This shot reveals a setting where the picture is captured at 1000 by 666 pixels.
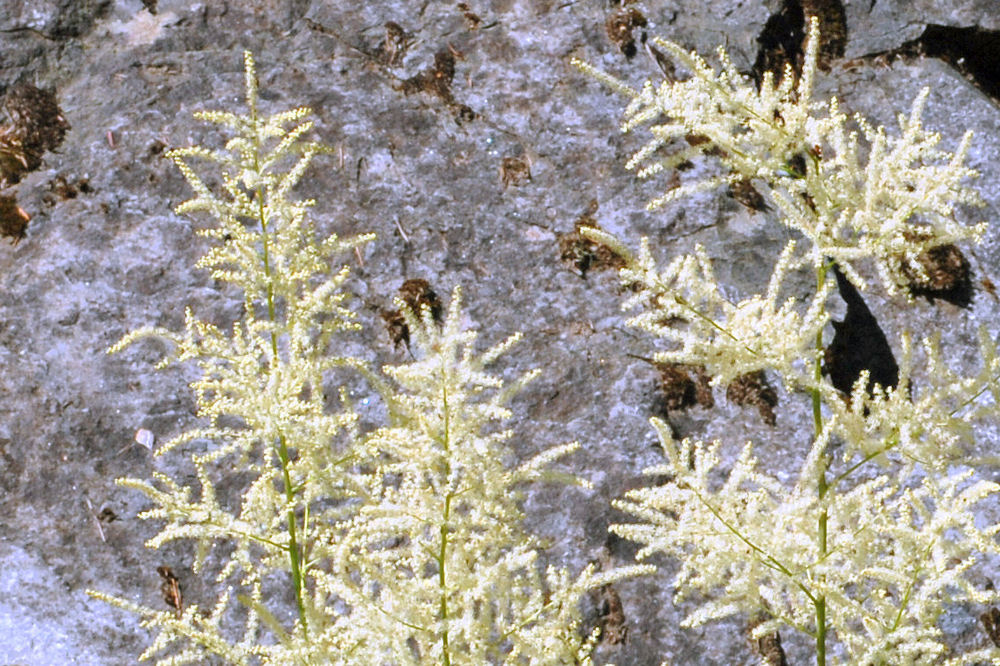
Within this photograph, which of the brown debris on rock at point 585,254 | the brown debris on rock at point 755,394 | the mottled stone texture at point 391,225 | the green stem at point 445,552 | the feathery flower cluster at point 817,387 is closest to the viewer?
the green stem at point 445,552

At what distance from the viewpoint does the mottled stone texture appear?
3312mm

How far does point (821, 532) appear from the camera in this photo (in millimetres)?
1913

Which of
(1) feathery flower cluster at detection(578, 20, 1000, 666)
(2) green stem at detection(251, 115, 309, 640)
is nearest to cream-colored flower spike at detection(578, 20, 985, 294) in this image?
(1) feathery flower cluster at detection(578, 20, 1000, 666)

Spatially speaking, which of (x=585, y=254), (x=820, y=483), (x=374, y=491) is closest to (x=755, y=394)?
(x=585, y=254)

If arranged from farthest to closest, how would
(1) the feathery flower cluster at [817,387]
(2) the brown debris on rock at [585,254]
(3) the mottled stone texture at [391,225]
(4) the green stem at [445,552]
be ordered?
(2) the brown debris on rock at [585,254] → (3) the mottled stone texture at [391,225] → (1) the feathery flower cluster at [817,387] → (4) the green stem at [445,552]

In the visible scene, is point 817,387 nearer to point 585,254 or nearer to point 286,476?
point 286,476

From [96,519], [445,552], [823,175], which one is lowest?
[96,519]

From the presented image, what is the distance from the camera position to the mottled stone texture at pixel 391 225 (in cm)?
331

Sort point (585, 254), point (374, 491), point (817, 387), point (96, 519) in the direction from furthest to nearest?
1. point (585, 254)
2. point (96, 519)
3. point (374, 491)
4. point (817, 387)

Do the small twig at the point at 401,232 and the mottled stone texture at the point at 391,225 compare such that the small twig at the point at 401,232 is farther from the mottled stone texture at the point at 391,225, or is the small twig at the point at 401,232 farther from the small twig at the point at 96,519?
the small twig at the point at 96,519

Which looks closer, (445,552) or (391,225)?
(445,552)

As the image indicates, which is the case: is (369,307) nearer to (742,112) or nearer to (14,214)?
(14,214)

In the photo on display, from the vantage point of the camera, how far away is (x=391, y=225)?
379cm

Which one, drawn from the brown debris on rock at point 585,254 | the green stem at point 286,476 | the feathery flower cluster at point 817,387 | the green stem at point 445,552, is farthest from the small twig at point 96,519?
the feathery flower cluster at point 817,387
